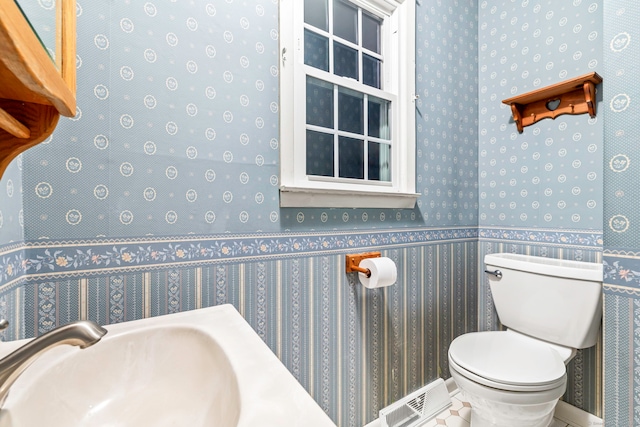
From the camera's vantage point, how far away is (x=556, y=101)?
4.88ft

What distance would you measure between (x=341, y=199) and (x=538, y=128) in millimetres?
1220

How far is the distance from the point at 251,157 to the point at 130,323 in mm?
608

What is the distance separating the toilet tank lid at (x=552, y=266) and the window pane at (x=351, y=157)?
860 mm

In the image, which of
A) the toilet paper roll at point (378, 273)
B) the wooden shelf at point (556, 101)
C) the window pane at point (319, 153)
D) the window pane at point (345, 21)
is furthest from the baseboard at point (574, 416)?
the window pane at point (345, 21)

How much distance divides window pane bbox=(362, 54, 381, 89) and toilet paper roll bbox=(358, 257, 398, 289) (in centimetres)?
85

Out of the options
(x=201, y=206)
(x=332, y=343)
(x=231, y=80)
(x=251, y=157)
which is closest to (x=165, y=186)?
(x=201, y=206)

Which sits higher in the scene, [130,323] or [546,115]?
[546,115]

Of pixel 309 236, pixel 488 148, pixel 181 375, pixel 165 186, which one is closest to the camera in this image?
pixel 181 375

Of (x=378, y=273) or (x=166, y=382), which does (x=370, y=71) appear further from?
(x=166, y=382)

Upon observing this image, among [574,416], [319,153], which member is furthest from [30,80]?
[574,416]

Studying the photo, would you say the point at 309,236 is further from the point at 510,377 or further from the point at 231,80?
the point at 510,377

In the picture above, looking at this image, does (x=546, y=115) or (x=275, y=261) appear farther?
(x=546, y=115)

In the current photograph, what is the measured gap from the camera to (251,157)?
1013 mm

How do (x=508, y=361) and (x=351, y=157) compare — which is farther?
(x=351, y=157)
